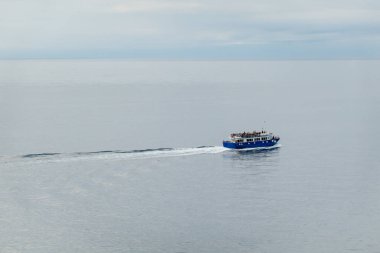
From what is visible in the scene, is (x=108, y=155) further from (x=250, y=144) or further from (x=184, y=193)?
(x=250, y=144)

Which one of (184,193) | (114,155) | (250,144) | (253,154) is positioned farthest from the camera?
(250,144)

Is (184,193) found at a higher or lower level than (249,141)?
lower

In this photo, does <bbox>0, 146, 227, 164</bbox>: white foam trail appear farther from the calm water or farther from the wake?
the calm water

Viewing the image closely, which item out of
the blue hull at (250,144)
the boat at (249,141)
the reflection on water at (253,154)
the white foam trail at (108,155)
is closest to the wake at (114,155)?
the white foam trail at (108,155)

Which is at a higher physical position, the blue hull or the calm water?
the blue hull

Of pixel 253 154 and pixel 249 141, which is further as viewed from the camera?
pixel 249 141

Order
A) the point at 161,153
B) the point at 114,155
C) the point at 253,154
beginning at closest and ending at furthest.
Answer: the point at 114,155
the point at 161,153
the point at 253,154

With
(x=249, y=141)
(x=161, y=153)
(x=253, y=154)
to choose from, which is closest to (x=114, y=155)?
(x=161, y=153)

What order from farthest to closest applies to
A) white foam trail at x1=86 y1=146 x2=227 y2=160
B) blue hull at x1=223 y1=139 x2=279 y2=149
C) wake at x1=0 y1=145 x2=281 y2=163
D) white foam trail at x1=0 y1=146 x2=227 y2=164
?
blue hull at x1=223 y1=139 x2=279 y2=149
white foam trail at x1=86 y1=146 x2=227 y2=160
wake at x1=0 y1=145 x2=281 y2=163
white foam trail at x1=0 y1=146 x2=227 y2=164

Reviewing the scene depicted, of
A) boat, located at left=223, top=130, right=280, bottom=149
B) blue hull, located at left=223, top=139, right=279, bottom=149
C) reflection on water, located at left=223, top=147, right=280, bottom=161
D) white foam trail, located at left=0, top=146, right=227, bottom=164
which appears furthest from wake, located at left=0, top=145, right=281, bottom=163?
reflection on water, located at left=223, top=147, right=280, bottom=161

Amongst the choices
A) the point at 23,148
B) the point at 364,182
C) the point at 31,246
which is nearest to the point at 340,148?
the point at 364,182
